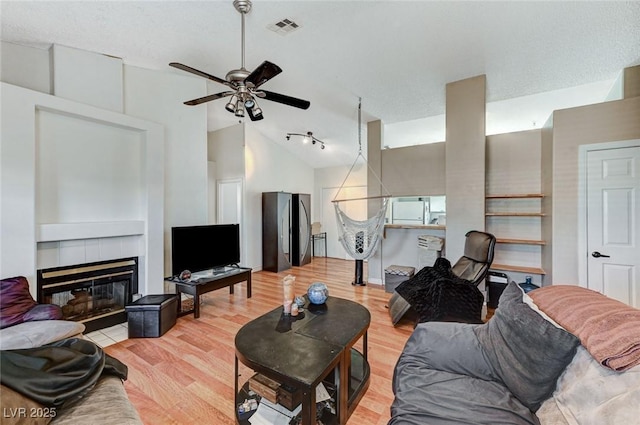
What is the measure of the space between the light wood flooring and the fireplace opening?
59 centimetres

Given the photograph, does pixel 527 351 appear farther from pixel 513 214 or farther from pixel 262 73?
pixel 513 214

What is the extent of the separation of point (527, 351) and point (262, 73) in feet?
7.46

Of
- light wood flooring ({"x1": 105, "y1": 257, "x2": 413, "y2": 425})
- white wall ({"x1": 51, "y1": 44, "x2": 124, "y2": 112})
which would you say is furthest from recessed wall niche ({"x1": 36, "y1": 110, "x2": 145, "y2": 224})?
light wood flooring ({"x1": 105, "y1": 257, "x2": 413, "y2": 425})

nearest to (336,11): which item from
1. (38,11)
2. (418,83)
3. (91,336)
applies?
(418,83)

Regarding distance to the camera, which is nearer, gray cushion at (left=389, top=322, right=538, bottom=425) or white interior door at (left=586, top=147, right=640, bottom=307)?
gray cushion at (left=389, top=322, right=538, bottom=425)

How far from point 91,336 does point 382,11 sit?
4.23 meters

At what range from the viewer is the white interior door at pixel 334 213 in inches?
250

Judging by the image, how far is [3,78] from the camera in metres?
2.45

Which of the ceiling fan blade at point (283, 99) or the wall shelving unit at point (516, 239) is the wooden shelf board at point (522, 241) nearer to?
the wall shelving unit at point (516, 239)

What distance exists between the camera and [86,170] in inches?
112

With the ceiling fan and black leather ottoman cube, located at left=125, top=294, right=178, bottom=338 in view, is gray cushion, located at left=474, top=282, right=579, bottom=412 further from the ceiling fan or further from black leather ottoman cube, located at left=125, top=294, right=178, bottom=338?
black leather ottoman cube, located at left=125, top=294, right=178, bottom=338

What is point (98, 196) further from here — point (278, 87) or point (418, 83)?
point (418, 83)

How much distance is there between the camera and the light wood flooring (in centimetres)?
171

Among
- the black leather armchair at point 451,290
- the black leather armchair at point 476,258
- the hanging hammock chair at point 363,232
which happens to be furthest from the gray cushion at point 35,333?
the black leather armchair at point 476,258
